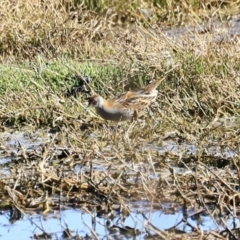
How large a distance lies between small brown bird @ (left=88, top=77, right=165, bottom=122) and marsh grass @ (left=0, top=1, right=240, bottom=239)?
101 millimetres

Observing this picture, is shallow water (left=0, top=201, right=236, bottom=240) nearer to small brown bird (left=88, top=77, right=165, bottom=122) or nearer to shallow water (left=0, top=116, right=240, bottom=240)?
shallow water (left=0, top=116, right=240, bottom=240)

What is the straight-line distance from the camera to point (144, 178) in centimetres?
585

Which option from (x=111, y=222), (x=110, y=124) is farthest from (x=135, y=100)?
(x=111, y=222)

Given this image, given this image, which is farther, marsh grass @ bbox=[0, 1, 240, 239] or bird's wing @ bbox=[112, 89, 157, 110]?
bird's wing @ bbox=[112, 89, 157, 110]

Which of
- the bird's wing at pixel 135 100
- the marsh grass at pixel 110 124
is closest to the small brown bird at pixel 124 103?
the bird's wing at pixel 135 100

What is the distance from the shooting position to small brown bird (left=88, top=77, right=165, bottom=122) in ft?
26.8

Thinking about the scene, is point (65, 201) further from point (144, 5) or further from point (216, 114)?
point (144, 5)

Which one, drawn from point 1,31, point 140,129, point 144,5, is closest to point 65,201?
point 140,129

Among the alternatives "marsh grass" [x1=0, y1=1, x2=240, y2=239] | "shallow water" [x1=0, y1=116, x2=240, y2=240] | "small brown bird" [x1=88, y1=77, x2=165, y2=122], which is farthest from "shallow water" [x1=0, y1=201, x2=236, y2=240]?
"small brown bird" [x1=88, y1=77, x2=165, y2=122]

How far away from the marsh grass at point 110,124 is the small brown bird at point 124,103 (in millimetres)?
101

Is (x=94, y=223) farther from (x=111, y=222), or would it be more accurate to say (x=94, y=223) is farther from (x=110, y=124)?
(x=110, y=124)

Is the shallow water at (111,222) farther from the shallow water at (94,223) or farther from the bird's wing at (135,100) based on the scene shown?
the bird's wing at (135,100)

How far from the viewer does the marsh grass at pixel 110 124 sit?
6168mm

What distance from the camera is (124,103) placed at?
328 inches
